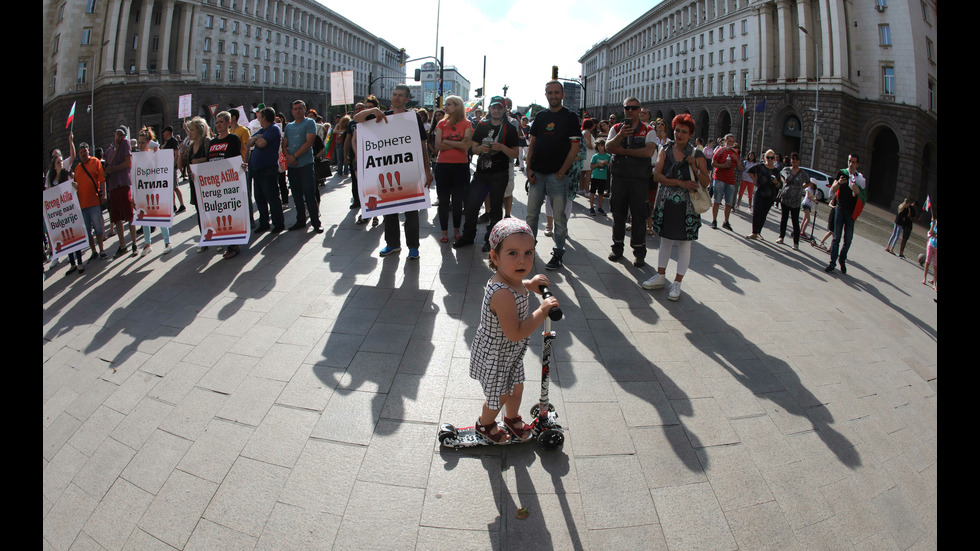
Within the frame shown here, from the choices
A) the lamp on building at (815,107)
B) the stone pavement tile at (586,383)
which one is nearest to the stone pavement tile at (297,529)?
A: the stone pavement tile at (586,383)

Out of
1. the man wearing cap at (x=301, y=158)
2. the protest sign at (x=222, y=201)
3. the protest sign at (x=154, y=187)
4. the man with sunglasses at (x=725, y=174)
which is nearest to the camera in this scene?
the protest sign at (x=222, y=201)

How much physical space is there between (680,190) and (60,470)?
581 cm

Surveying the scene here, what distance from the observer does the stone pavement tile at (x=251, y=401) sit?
11.0ft

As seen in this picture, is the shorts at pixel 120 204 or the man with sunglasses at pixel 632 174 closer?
the man with sunglasses at pixel 632 174

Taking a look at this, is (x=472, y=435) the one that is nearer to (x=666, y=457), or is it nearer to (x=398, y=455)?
(x=398, y=455)

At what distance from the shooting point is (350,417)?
3.33m

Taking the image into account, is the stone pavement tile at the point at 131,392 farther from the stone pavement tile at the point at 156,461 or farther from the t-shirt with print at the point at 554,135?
the t-shirt with print at the point at 554,135

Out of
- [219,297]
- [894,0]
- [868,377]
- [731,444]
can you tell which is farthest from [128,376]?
[894,0]

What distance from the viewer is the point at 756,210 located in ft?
31.7

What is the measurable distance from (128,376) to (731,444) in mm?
4396

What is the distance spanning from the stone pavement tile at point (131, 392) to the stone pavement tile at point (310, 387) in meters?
1.05

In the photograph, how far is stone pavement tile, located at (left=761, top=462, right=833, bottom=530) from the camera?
103 inches

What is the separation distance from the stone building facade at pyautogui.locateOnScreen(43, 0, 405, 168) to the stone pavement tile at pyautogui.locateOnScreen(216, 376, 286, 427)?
8320mm

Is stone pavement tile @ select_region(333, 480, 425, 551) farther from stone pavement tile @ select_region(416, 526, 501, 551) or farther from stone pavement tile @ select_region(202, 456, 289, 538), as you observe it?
stone pavement tile @ select_region(202, 456, 289, 538)
